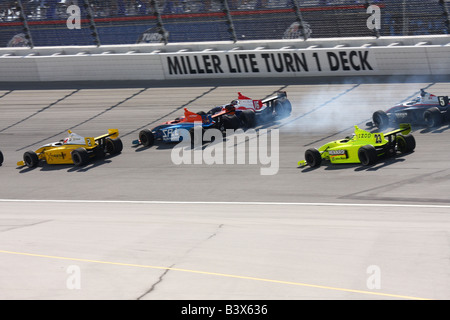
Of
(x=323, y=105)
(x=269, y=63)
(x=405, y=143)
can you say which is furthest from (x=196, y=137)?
(x=269, y=63)

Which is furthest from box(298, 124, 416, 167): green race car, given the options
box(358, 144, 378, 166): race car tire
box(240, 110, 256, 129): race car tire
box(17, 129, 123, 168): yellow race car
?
box(17, 129, 123, 168): yellow race car

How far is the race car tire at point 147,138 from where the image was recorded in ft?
54.7

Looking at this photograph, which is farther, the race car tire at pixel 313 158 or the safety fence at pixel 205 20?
the safety fence at pixel 205 20

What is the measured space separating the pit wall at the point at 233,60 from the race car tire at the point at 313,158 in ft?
23.7

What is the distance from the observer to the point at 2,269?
8109mm

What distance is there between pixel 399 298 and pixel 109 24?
18912 mm

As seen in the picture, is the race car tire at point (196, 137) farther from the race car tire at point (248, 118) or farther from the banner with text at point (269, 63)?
the banner with text at point (269, 63)

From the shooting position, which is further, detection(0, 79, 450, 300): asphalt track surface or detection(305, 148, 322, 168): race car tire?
detection(305, 148, 322, 168): race car tire

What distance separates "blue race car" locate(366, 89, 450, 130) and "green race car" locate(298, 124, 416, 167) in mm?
1750

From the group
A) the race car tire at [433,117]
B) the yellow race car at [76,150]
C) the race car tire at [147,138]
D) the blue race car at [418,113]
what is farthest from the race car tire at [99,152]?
the race car tire at [433,117]

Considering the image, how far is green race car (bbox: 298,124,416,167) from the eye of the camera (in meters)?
13.2

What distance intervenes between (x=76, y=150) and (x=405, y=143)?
711 cm

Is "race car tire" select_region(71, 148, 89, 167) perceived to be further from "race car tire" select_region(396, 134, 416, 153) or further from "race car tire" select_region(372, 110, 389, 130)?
"race car tire" select_region(396, 134, 416, 153)

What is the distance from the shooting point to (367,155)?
13094 mm
